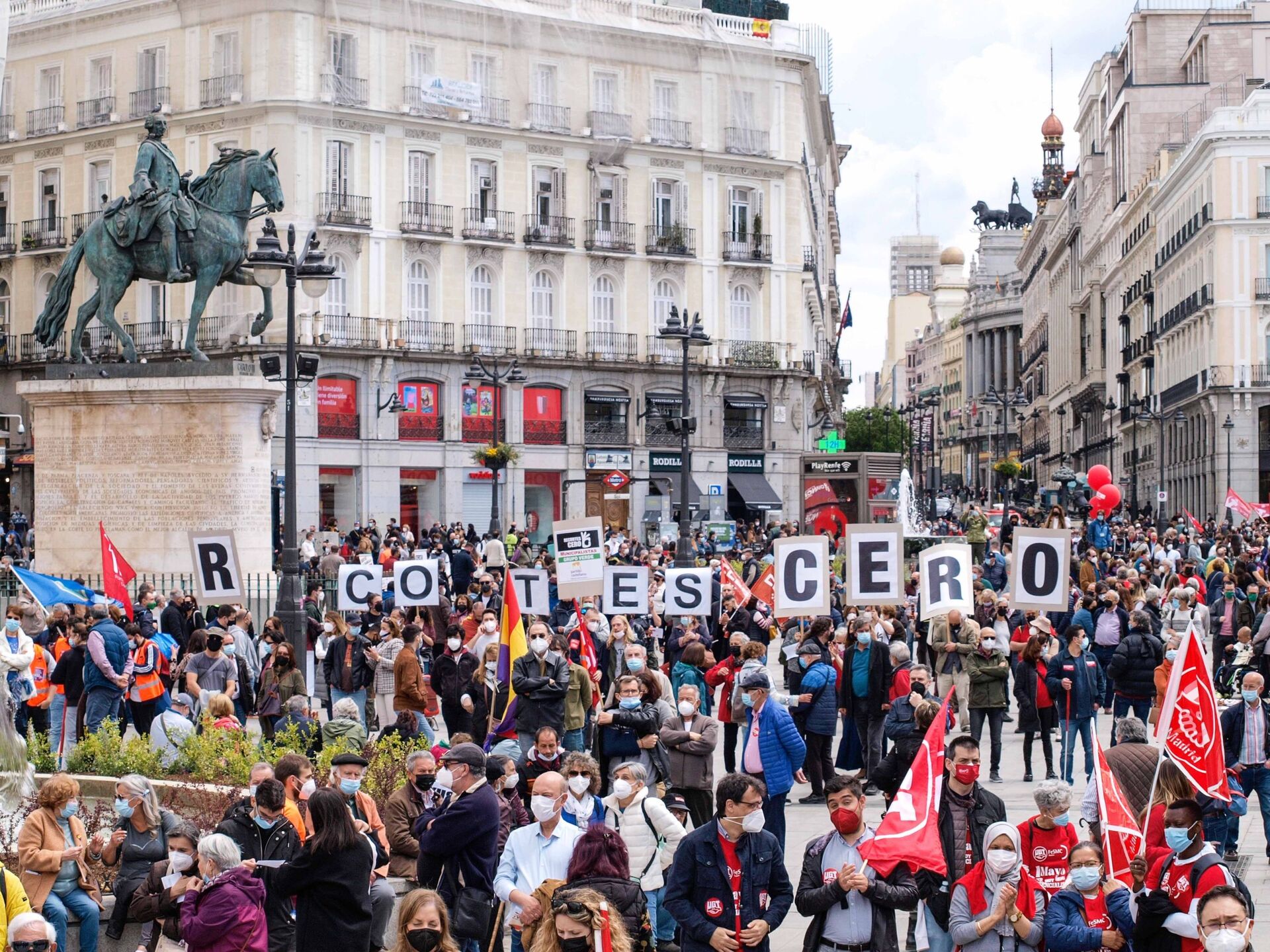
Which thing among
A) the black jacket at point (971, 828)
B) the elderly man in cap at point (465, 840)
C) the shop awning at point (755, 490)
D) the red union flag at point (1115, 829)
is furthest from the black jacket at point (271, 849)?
the shop awning at point (755, 490)

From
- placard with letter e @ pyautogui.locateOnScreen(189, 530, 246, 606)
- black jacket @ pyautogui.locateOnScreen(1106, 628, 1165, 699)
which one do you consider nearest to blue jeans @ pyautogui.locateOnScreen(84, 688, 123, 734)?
placard with letter e @ pyautogui.locateOnScreen(189, 530, 246, 606)

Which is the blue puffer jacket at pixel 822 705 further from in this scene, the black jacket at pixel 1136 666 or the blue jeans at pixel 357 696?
the blue jeans at pixel 357 696

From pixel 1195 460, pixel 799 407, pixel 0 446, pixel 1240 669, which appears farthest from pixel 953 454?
pixel 1240 669

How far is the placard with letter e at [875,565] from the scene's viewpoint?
706 inches

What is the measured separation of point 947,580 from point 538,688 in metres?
4.75

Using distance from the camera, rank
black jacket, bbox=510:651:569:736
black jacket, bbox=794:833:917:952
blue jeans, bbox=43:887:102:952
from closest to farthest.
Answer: black jacket, bbox=794:833:917:952 < blue jeans, bbox=43:887:102:952 < black jacket, bbox=510:651:569:736

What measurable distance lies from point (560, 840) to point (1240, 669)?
9.07m

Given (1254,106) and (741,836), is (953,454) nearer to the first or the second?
(1254,106)

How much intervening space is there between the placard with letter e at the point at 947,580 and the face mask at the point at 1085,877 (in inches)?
364

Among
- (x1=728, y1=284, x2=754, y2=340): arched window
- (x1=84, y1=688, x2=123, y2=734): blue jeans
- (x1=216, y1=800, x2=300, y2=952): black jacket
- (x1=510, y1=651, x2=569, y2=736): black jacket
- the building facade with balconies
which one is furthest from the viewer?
(x1=728, y1=284, x2=754, y2=340): arched window

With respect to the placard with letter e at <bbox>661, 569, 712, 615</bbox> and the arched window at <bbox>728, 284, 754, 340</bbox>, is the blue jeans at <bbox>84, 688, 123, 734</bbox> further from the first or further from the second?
the arched window at <bbox>728, 284, 754, 340</bbox>

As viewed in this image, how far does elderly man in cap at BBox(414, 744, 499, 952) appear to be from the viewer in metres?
9.72

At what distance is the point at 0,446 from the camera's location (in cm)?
4853

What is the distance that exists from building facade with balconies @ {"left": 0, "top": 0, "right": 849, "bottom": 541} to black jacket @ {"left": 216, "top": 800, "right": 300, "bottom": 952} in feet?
141
